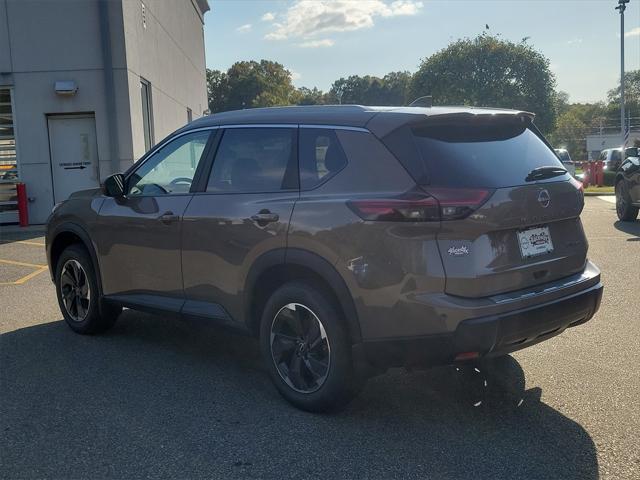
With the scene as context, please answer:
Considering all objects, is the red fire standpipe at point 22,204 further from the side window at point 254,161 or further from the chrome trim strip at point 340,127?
the chrome trim strip at point 340,127

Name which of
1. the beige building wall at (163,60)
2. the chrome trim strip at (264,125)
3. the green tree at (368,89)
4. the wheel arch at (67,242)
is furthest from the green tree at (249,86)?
the chrome trim strip at (264,125)

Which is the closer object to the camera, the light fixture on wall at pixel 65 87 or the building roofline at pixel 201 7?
the light fixture on wall at pixel 65 87

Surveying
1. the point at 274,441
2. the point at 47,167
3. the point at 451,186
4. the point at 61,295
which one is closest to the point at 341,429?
the point at 274,441

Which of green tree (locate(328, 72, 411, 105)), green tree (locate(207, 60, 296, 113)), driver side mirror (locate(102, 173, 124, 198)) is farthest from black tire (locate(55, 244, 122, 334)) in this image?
green tree (locate(328, 72, 411, 105))

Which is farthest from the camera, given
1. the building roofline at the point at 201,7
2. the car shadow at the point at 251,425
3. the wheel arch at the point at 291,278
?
the building roofline at the point at 201,7

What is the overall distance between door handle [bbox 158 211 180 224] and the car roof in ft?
2.43

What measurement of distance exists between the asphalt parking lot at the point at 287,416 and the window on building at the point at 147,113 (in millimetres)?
12548

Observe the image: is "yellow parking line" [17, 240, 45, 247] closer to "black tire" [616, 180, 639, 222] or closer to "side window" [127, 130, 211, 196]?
"side window" [127, 130, 211, 196]

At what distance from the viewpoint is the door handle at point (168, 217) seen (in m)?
4.62

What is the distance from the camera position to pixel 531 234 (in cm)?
368

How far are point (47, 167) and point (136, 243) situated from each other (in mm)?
11576

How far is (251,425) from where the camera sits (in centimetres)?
376

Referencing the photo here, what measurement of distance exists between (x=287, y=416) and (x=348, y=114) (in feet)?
6.17

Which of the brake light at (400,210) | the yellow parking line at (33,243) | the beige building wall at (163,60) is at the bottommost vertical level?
the yellow parking line at (33,243)
